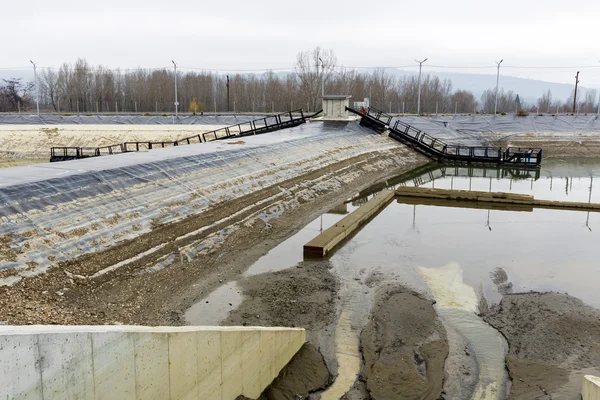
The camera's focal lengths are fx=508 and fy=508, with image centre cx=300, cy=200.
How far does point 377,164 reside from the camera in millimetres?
34469

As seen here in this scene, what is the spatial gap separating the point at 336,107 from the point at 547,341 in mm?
34046

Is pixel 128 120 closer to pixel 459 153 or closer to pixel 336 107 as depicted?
pixel 336 107

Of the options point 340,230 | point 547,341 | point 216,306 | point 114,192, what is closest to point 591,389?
point 547,341

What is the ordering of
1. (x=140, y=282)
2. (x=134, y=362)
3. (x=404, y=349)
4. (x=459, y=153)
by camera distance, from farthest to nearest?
(x=459, y=153), (x=140, y=282), (x=404, y=349), (x=134, y=362)

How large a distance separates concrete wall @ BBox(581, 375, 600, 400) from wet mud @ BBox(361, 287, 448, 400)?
2.18 metres

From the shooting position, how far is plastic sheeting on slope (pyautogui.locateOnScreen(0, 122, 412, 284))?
12.5m

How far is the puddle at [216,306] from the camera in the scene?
36.4ft

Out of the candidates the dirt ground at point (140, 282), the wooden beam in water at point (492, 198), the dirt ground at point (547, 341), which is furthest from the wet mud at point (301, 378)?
the wooden beam in water at point (492, 198)

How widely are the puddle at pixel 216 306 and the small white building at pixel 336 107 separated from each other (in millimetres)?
31031

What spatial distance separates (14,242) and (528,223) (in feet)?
59.0

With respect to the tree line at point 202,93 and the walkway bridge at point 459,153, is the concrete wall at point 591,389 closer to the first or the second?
the walkway bridge at point 459,153

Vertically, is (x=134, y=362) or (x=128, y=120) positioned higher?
(x=128, y=120)

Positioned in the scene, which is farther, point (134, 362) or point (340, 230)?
point (340, 230)

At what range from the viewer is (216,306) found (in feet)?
38.9
